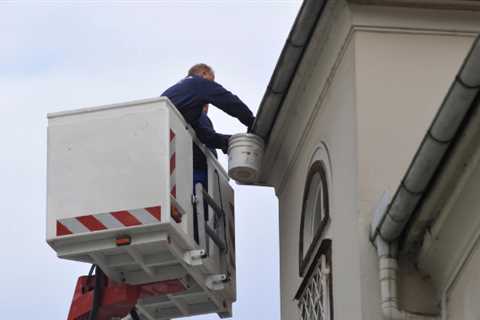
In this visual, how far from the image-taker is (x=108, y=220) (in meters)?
13.2

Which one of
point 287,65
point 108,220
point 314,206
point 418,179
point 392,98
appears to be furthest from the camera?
point 314,206

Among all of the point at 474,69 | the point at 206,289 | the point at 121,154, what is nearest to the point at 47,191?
the point at 121,154

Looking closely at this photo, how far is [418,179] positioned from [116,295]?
4.17m

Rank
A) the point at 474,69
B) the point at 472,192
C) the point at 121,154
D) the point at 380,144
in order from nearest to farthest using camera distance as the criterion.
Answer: the point at 474,69 → the point at 472,192 → the point at 380,144 → the point at 121,154

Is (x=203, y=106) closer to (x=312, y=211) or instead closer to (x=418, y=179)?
(x=312, y=211)

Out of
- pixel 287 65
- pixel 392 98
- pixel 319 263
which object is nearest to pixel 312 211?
pixel 319 263

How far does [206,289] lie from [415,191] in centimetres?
372

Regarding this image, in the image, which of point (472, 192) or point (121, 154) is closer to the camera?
point (472, 192)

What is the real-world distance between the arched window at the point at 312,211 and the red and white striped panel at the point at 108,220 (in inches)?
51.0

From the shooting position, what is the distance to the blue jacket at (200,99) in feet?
48.4

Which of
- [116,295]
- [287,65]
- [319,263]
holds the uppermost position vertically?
[287,65]

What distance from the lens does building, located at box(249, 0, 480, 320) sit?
35.1ft

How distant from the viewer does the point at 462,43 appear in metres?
12.8

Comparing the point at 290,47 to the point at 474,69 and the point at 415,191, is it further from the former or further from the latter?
the point at 474,69
